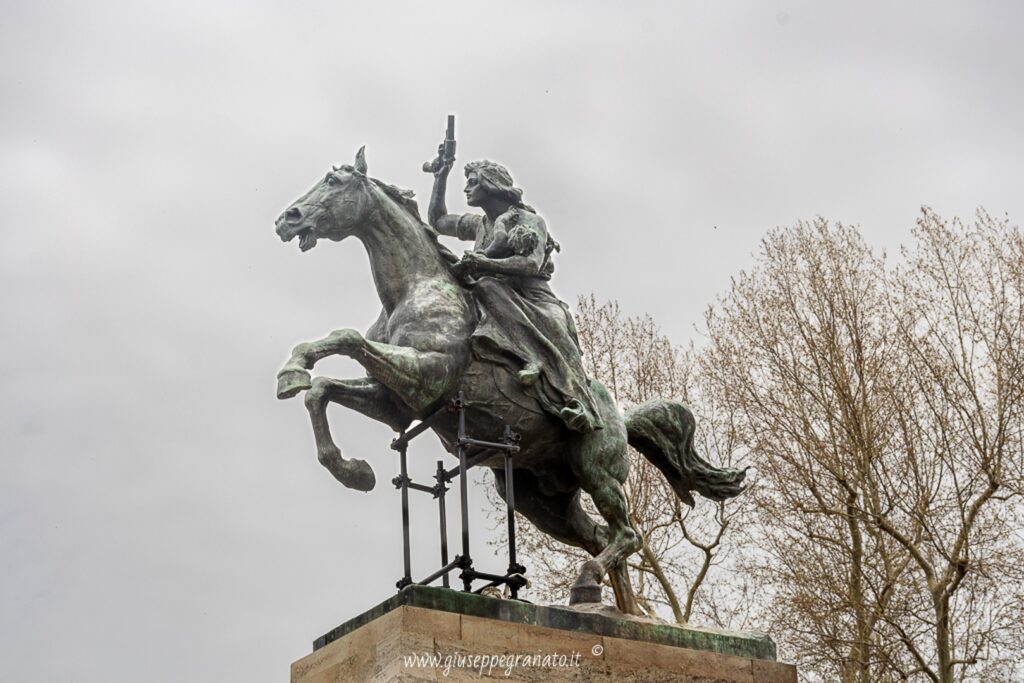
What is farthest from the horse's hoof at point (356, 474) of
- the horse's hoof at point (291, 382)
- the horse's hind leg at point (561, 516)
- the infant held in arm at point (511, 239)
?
the infant held in arm at point (511, 239)

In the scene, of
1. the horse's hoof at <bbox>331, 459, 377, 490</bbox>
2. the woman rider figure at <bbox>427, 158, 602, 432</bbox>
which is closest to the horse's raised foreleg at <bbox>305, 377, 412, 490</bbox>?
the horse's hoof at <bbox>331, 459, 377, 490</bbox>

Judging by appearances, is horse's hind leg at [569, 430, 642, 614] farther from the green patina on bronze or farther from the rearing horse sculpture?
the green patina on bronze

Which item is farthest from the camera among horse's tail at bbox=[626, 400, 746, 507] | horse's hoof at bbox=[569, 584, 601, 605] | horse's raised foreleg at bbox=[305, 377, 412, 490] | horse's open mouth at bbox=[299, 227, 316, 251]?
horse's tail at bbox=[626, 400, 746, 507]

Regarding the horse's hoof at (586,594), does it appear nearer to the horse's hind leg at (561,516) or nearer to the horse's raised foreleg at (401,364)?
the horse's hind leg at (561,516)

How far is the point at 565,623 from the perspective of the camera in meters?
8.34

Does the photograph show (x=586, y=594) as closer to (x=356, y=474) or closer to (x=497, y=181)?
(x=356, y=474)

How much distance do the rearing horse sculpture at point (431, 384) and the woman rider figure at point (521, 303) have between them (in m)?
0.10

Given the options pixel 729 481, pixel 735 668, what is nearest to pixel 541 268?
pixel 729 481


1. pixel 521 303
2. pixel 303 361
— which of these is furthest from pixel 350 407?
pixel 521 303

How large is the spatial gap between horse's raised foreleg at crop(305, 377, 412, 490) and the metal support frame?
0.56ft

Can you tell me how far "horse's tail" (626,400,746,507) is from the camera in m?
10.2

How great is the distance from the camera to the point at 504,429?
29.9 ft

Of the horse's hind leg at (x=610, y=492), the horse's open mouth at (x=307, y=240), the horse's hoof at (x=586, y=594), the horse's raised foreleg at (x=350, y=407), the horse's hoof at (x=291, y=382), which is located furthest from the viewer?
the horse's hind leg at (x=610, y=492)

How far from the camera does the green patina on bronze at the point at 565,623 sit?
785cm
